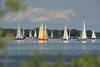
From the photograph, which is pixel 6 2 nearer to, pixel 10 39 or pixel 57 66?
pixel 10 39

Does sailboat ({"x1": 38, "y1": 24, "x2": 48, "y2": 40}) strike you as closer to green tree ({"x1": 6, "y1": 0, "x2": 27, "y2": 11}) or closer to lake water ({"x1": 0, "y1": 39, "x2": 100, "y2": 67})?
lake water ({"x1": 0, "y1": 39, "x2": 100, "y2": 67})

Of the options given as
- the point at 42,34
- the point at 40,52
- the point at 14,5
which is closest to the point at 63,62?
the point at 14,5

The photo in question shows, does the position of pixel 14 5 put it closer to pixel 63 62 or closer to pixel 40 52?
pixel 63 62

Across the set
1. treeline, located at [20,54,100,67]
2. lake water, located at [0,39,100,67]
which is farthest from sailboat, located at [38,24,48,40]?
treeline, located at [20,54,100,67]

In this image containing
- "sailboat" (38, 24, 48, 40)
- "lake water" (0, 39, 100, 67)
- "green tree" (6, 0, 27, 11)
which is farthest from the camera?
"sailboat" (38, 24, 48, 40)

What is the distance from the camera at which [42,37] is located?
10488 cm

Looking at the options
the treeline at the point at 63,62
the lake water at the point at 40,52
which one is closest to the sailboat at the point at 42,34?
the lake water at the point at 40,52

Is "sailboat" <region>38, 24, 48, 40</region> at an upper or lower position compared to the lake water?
upper

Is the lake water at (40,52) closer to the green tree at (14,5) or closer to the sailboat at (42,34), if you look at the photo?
the green tree at (14,5)

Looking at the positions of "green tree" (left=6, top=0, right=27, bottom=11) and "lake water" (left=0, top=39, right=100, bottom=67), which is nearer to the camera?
"green tree" (left=6, top=0, right=27, bottom=11)

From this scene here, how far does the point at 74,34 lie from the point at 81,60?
158 metres

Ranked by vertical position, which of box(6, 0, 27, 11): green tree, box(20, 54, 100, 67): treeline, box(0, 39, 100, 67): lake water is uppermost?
box(6, 0, 27, 11): green tree

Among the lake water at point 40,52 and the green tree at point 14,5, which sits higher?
the green tree at point 14,5

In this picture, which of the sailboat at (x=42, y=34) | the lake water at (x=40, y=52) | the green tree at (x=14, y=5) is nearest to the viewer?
the green tree at (x=14, y=5)
